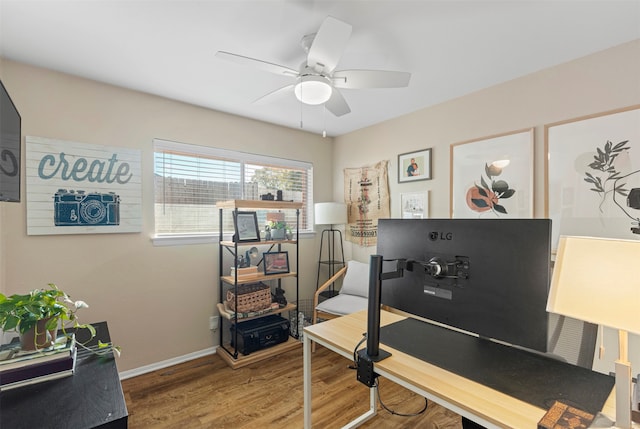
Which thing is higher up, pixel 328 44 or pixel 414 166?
pixel 328 44

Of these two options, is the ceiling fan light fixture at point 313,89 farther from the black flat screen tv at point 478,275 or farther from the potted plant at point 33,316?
the potted plant at point 33,316

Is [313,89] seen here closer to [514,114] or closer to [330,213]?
[514,114]

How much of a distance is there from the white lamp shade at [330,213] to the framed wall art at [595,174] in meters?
1.96

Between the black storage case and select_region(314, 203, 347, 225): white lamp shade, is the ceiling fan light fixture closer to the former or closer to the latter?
select_region(314, 203, 347, 225): white lamp shade

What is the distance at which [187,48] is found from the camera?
1.87m

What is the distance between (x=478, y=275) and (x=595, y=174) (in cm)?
162

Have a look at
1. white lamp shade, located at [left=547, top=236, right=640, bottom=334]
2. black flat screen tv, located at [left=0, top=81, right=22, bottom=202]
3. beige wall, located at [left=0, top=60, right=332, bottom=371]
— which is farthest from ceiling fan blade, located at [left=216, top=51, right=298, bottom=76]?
white lamp shade, located at [left=547, top=236, right=640, bottom=334]

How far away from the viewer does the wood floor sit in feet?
6.42

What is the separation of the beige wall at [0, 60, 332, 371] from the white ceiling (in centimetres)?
19

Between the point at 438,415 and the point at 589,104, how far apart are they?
2.38 m

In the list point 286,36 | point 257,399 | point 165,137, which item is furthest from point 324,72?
point 257,399

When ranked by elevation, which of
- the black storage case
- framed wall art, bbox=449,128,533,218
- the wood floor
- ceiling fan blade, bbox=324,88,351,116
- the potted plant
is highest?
ceiling fan blade, bbox=324,88,351,116

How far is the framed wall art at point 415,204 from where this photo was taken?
2.94 meters

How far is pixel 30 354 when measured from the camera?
1263mm
